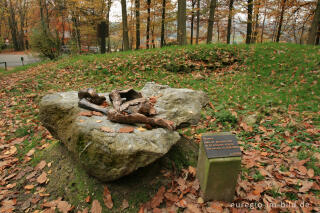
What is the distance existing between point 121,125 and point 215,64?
7.21m

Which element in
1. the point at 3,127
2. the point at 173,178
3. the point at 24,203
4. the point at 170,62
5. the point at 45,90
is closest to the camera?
the point at 24,203

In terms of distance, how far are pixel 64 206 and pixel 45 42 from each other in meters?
12.8

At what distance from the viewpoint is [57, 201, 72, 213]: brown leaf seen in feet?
8.69

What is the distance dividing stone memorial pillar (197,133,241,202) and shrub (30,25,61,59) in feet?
44.1

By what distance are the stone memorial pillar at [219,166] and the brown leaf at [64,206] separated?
1.95 meters

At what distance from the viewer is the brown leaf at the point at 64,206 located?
8.69ft

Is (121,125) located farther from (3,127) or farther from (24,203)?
(3,127)

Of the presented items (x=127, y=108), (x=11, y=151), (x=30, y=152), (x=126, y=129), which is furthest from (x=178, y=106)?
(x=11, y=151)

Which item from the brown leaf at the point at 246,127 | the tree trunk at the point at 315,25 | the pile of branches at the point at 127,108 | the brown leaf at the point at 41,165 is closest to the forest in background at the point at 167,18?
the tree trunk at the point at 315,25

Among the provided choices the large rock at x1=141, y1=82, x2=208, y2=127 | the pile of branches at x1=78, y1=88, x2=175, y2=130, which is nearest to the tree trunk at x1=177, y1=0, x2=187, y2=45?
the large rock at x1=141, y1=82, x2=208, y2=127

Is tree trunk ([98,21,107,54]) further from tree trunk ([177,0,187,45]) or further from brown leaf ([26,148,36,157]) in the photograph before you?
brown leaf ([26,148,36,157])

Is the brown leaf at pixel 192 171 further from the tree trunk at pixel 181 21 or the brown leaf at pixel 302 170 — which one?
the tree trunk at pixel 181 21

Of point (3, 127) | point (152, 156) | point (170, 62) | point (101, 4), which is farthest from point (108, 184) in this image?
point (101, 4)

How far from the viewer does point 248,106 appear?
5.42 meters
